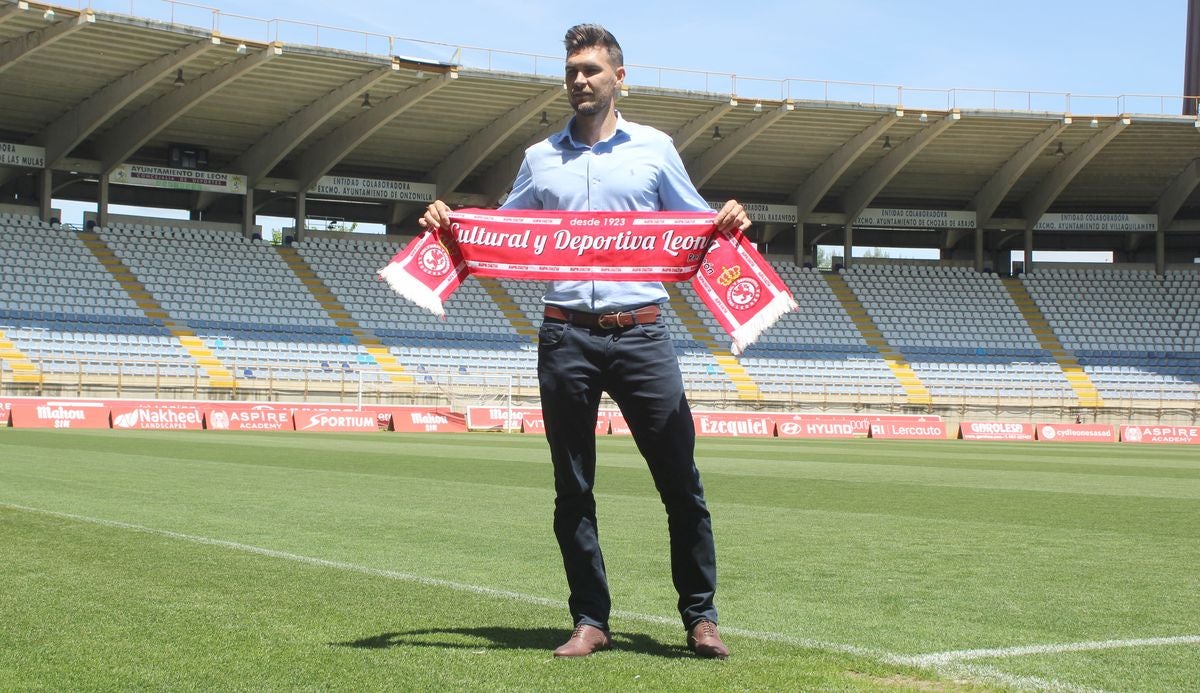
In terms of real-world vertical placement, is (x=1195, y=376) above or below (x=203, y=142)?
below

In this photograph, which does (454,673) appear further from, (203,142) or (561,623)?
(203,142)

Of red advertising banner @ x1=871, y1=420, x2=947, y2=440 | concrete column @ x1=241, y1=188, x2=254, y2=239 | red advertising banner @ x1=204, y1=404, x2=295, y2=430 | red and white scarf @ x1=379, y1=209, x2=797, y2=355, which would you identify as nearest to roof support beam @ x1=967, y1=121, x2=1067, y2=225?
red advertising banner @ x1=871, y1=420, x2=947, y2=440

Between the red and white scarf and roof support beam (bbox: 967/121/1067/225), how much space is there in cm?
4082

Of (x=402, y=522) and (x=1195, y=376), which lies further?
(x=1195, y=376)

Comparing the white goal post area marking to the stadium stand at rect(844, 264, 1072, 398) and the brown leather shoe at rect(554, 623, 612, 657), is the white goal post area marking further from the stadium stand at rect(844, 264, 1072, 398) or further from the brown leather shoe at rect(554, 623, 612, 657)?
the stadium stand at rect(844, 264, 1072, 398)

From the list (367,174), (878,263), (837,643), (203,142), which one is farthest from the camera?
(878,263)

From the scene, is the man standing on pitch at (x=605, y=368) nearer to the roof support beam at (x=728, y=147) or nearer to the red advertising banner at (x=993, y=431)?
the red advertising banner at (x=993, y=431)

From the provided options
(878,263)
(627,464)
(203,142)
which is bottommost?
(627,464)

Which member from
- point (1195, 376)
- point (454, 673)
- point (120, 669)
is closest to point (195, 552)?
point (120, 669)

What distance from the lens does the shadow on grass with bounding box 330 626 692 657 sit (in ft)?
15.3

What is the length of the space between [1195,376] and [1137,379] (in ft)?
7.64

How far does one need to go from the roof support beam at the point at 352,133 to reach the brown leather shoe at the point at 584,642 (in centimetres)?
3398

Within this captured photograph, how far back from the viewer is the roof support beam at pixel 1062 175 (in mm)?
43312

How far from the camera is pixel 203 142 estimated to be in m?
42.9
